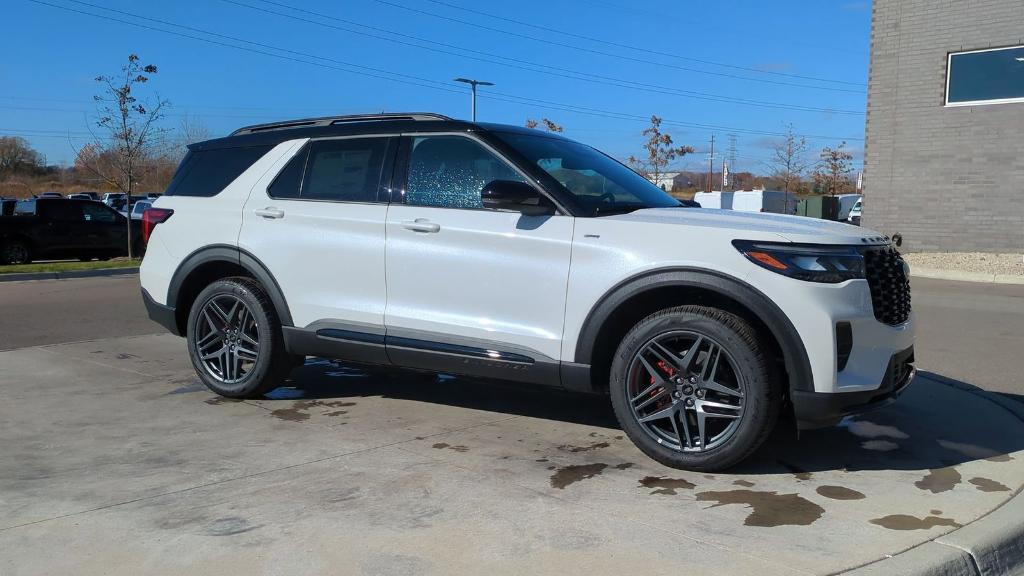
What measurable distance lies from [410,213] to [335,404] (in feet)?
5.02

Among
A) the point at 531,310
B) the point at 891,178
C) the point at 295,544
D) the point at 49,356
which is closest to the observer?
the point at 295,544

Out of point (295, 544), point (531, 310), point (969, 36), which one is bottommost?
point (295, 544)

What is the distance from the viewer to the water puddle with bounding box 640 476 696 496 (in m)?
4.06

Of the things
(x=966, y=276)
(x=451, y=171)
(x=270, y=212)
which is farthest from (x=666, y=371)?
(x=966, y=276)

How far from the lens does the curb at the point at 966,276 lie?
15266 millimetres

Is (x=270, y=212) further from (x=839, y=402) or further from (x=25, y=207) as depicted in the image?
(x=25, y=207)

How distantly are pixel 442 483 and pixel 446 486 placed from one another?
5cm

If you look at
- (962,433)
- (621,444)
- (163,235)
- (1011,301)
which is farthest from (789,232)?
(1011,301)

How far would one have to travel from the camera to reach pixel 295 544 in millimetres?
3340

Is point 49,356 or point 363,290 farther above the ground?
point 363,290

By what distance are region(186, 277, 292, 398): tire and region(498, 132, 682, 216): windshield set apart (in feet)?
6.48

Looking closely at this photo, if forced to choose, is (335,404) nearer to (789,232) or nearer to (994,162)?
(789,232)

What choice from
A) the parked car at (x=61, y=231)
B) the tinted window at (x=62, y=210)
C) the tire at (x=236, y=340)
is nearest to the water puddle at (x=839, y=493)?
the tire at (x=236, y=340)

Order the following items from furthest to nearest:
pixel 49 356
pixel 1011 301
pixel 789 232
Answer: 1. pixel 1011 301
2. pixel 49 356
3. pixel 789 232
